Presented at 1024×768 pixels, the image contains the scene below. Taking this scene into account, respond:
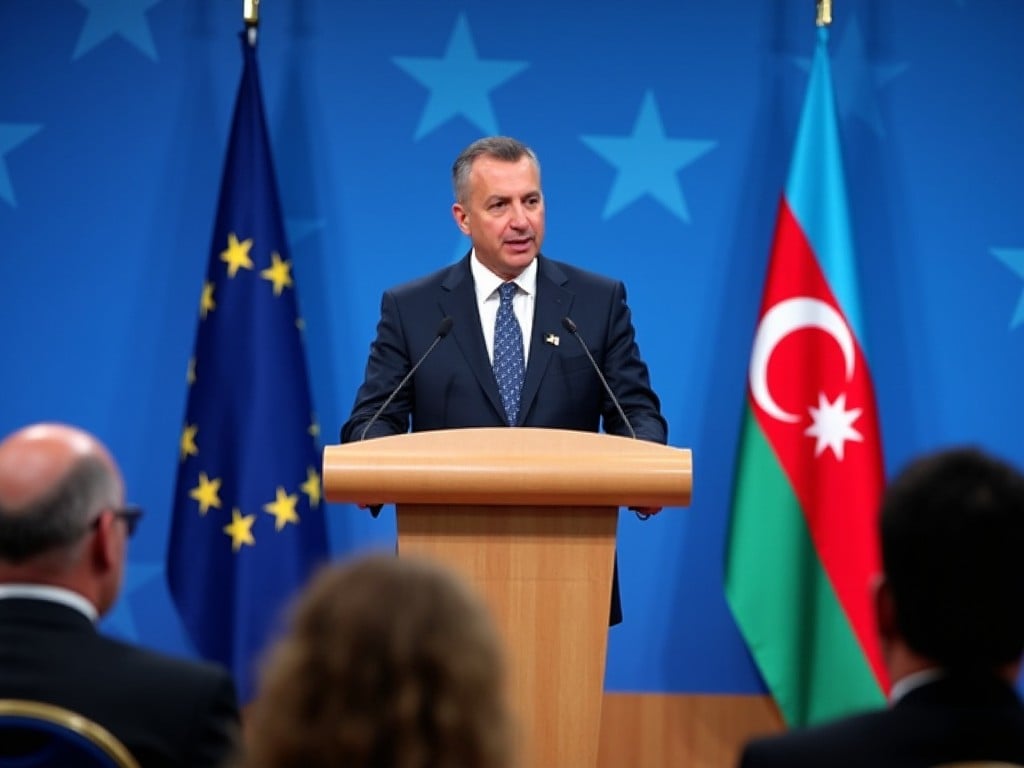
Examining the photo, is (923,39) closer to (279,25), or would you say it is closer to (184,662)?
(279,25)

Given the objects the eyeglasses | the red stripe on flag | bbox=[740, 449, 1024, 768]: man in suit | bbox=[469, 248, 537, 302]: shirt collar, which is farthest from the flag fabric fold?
bbox=[740, 449, 1024, 768]: man in suit

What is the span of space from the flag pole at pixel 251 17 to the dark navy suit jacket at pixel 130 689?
3.20 m

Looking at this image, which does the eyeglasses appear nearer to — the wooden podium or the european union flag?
the wooden podium

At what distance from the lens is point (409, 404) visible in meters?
3.73

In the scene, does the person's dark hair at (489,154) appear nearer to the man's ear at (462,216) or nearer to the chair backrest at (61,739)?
the man's ear at (462,216)

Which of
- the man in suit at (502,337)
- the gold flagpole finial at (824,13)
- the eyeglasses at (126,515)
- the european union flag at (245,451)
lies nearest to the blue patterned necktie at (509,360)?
the man in suit at (502,337)

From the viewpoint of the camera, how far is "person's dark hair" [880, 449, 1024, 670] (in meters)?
1.53

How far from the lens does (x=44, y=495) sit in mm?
1868

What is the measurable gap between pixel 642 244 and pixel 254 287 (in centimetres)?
128

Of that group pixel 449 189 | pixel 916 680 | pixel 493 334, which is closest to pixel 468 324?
pixel 493 334

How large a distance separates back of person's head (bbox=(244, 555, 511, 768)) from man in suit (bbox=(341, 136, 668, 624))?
2.26 meters

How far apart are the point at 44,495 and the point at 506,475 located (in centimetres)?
114

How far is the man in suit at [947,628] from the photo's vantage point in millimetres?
1527

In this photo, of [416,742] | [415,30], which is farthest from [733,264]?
[416,742]
